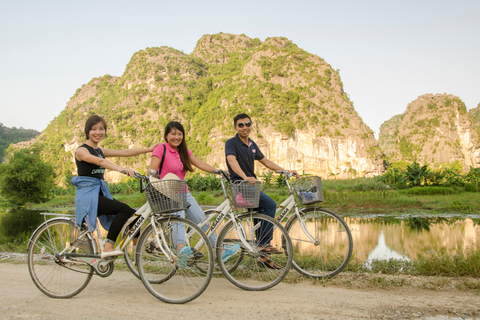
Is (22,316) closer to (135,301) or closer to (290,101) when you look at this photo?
(135,301)

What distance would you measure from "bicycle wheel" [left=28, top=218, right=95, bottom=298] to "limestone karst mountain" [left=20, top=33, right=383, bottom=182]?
52531 millimetres

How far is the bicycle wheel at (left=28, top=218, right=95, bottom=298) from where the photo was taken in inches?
133

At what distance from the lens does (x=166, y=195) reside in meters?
3.03

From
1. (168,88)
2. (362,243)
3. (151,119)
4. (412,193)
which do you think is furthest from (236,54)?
(362,243)

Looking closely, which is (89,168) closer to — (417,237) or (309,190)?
(309,190)

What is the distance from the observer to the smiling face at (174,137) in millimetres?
3717

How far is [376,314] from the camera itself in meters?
2.70

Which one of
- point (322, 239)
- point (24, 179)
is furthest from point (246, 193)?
point (24, 179)

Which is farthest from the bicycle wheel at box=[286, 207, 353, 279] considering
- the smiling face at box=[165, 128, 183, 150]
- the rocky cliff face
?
the rocky cliff face

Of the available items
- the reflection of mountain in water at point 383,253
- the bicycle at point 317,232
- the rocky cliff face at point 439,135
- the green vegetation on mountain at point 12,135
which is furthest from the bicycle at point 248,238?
the green vegetation on mountain at point 12,135

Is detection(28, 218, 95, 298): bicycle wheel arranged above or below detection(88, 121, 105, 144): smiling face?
below

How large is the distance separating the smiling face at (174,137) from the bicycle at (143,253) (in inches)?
25.4

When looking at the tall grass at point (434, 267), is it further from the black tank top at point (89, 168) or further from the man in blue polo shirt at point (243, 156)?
the black tank top at point (89, 168)

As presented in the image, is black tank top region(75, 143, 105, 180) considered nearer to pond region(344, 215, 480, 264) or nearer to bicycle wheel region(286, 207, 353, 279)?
bicycle wheel region(286, 207, 353, 279)
